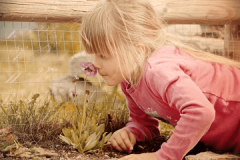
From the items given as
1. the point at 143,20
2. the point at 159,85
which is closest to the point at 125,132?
the point at 159,85

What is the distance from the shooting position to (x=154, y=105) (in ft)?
5.74

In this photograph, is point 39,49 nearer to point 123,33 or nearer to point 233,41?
point 233,41

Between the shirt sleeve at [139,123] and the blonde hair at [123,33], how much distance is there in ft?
1.54

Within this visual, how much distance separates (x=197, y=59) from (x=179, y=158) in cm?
58

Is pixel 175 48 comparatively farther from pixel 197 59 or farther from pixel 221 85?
pixel 221 85

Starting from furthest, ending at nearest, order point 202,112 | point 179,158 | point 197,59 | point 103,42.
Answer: point 197,59 → point 103,42 → point 179,158 → point 202,112

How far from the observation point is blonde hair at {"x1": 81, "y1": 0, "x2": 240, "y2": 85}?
1.58 meters

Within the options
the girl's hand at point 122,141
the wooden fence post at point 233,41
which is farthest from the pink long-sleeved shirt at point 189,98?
the wooden fence post at point 233,41

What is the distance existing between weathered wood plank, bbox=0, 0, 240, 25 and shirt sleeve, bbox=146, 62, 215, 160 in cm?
95

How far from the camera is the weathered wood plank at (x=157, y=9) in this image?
2117mm

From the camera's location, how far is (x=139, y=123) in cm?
213

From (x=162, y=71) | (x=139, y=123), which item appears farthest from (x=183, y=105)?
(x=139, y=123)

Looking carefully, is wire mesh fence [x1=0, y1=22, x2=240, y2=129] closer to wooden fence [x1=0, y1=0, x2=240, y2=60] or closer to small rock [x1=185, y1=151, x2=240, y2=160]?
wooden fence [x1=0, y1=0, x2=240, y2=60]

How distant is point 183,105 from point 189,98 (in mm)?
43
